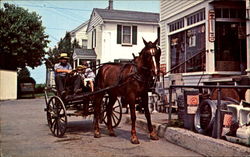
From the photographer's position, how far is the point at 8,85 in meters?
25.0

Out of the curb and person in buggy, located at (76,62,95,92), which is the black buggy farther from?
the curb

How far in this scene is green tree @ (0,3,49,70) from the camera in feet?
80.4

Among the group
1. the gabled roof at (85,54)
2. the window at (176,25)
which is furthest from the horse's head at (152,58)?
the gabled roof at (85,54)

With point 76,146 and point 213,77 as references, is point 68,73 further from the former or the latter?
point 213,77

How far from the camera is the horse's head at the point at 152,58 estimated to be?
6.56m

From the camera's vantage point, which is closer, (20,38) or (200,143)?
(200,143)

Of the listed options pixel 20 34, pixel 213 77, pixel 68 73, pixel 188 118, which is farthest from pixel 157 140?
pixel 20 34

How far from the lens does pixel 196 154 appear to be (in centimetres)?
588

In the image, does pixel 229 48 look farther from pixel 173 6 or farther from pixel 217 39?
pixel 173 6

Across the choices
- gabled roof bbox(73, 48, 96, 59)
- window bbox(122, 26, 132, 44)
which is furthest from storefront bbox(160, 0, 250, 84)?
gabled roof bbox(73, 48, 96, 59)

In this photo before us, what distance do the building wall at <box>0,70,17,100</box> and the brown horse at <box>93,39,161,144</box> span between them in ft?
60.9

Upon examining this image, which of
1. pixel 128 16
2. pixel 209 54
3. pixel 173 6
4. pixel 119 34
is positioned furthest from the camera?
pixel 128 16

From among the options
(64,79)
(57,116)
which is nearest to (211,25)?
(64,79)

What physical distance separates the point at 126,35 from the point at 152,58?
72.5 ft
